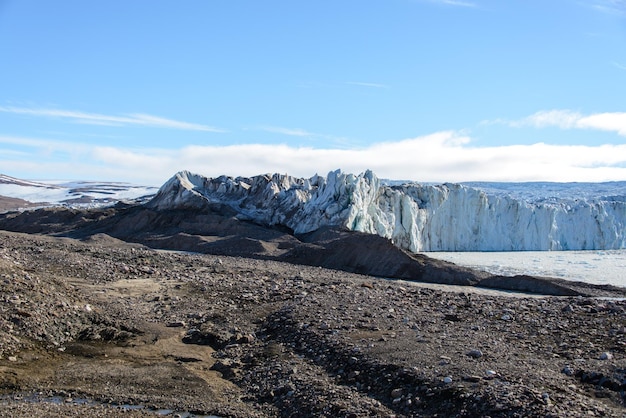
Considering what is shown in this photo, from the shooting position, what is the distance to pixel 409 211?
35094 millimetres

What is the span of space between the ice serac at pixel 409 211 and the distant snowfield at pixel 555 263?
1590 mm

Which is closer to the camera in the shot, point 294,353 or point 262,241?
point 294,353

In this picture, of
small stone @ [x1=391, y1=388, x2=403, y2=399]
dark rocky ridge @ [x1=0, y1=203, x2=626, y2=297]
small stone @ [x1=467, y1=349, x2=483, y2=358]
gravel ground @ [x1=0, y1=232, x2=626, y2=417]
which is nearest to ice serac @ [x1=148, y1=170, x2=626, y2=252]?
dark rocky ridge @ [x1=0, y1=203, x2=626, y2=297]

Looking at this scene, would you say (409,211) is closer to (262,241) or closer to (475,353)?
(262,241)

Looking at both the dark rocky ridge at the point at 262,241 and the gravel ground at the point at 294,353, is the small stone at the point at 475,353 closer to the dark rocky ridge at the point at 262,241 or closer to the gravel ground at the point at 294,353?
the gravel ground at the point at 294,353

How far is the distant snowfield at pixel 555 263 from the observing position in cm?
2680

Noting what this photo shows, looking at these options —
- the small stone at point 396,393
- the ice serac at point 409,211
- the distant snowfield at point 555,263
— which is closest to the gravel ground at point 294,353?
the small stone at point 396,393

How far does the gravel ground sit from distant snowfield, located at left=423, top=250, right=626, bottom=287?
39.0 ft

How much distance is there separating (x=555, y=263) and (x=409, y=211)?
8.06 metres

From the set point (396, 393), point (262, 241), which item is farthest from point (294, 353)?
point (262, 241)

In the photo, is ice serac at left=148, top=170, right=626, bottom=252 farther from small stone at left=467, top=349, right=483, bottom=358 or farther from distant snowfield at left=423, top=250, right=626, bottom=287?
small stone at left=467, top=349, right=483, bottom=358

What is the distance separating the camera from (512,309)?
45.1 ft

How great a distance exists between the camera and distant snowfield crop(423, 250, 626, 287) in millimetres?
26797

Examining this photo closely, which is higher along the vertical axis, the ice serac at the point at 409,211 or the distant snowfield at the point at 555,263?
the ice serac at the point at 409,211
